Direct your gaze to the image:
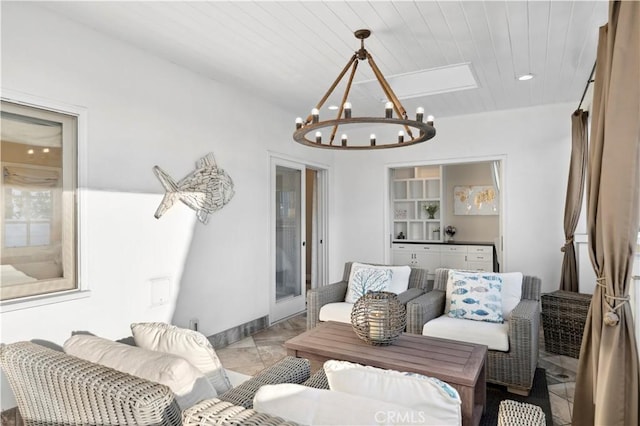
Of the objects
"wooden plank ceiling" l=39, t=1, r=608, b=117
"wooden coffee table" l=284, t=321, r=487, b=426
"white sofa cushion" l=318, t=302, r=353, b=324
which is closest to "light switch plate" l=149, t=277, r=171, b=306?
"wooden coffee table" l=284, t=321, r=487, b=426

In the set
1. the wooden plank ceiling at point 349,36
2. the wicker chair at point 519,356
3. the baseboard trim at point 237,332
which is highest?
the wooden plank ceiling at point 349,36

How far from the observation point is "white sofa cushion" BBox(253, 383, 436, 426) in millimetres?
1031

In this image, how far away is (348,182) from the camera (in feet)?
19.7

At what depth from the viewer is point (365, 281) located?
3.83 m

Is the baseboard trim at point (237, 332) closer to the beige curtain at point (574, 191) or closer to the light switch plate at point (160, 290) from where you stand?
the light switch plate at point (160, 290)

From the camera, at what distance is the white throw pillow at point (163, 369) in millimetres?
1391

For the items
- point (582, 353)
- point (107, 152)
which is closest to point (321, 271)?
point (107, 152)

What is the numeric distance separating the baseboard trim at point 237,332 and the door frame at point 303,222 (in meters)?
0.20

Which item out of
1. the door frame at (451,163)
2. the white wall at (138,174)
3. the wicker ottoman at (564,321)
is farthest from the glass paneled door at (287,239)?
the wicker ottoman at (564,321)

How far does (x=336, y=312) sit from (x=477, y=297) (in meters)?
1.24

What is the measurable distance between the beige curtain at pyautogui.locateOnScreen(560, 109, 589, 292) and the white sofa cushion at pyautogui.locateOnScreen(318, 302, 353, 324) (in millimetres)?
2345

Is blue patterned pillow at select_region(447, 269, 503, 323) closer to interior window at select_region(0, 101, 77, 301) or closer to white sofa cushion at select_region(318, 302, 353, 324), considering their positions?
white sofa cushion at select_region(318, 302, 353, 324)

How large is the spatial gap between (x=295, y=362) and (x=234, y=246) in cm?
232

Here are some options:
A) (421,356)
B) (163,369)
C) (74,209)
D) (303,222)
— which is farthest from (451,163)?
(163,369)
